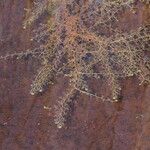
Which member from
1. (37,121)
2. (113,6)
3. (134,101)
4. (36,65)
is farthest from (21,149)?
(113,6)

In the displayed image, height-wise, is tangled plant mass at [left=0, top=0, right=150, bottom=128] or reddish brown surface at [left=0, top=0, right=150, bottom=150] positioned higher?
tangled plant mass at [left=0, top=0, right=150, bottom=128]

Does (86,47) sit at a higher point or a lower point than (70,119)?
higher

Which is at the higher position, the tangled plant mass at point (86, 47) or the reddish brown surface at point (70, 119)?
the tangled plant mass at point (86, 47)

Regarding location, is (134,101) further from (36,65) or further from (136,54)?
(36,65)
